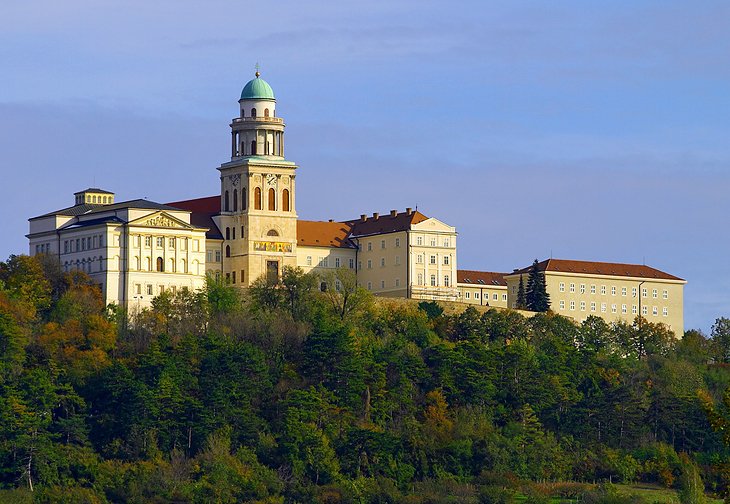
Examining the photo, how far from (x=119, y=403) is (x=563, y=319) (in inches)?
1428

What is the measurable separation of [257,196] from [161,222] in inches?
366

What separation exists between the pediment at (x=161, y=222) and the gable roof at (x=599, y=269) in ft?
102

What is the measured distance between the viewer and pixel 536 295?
14775 cm

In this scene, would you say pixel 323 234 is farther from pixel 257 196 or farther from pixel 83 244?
pixel 83 244

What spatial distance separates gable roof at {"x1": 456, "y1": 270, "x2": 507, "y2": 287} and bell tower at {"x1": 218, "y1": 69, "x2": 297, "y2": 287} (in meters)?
19.4

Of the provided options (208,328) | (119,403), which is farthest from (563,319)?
(119,403)

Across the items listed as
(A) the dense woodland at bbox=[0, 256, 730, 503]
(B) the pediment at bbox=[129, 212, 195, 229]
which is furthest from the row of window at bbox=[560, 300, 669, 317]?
(B) the pediment at bbox=[129, 212, 195, 229]

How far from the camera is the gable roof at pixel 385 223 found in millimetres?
145750

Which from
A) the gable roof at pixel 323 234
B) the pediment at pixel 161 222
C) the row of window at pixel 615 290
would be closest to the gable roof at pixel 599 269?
the row of window at pixel 615 290

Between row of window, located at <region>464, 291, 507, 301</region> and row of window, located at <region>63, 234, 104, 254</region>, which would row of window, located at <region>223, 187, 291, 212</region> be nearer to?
row of window, located at <region>63, 234, 104, 254</region>

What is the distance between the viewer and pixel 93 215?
134875mm

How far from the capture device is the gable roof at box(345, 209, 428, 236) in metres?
146

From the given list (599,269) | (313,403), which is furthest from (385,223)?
(313,403)

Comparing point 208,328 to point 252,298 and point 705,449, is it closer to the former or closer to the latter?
point 252,298
